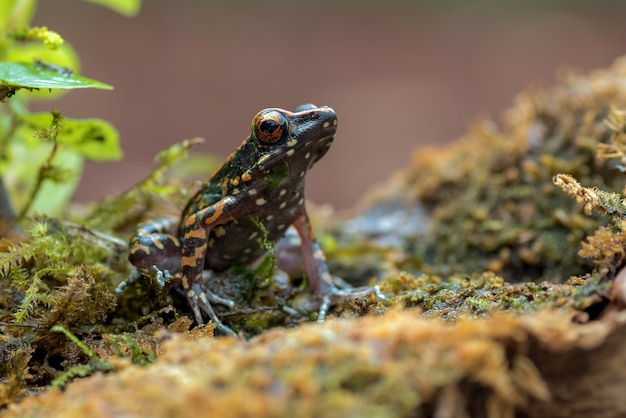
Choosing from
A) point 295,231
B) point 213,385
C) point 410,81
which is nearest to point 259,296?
point 295,231

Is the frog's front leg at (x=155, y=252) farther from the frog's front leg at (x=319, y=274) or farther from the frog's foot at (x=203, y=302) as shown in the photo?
the frog's front leg at (x=319, y=274)

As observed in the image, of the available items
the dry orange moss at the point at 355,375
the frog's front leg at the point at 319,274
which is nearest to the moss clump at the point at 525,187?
the frog's front leg at the point at 319,274

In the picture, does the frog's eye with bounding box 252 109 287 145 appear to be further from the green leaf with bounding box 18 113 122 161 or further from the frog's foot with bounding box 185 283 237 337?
the green leaf with bounding box 18 113 122 161

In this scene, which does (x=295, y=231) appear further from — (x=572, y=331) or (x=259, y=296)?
(x=572, y=331)

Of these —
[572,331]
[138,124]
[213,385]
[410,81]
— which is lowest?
[138,124]

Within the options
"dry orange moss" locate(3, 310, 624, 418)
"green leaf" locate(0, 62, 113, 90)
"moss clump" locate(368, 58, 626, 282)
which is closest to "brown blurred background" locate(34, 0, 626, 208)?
"moss clump" locate(368, 58, 626, 282)

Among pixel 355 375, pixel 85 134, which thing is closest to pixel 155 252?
pixel 85 134

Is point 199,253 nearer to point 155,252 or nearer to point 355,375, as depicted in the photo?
point 155,252

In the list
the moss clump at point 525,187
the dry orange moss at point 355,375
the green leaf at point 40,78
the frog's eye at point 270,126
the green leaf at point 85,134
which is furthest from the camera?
the moss clump at point 525,187
